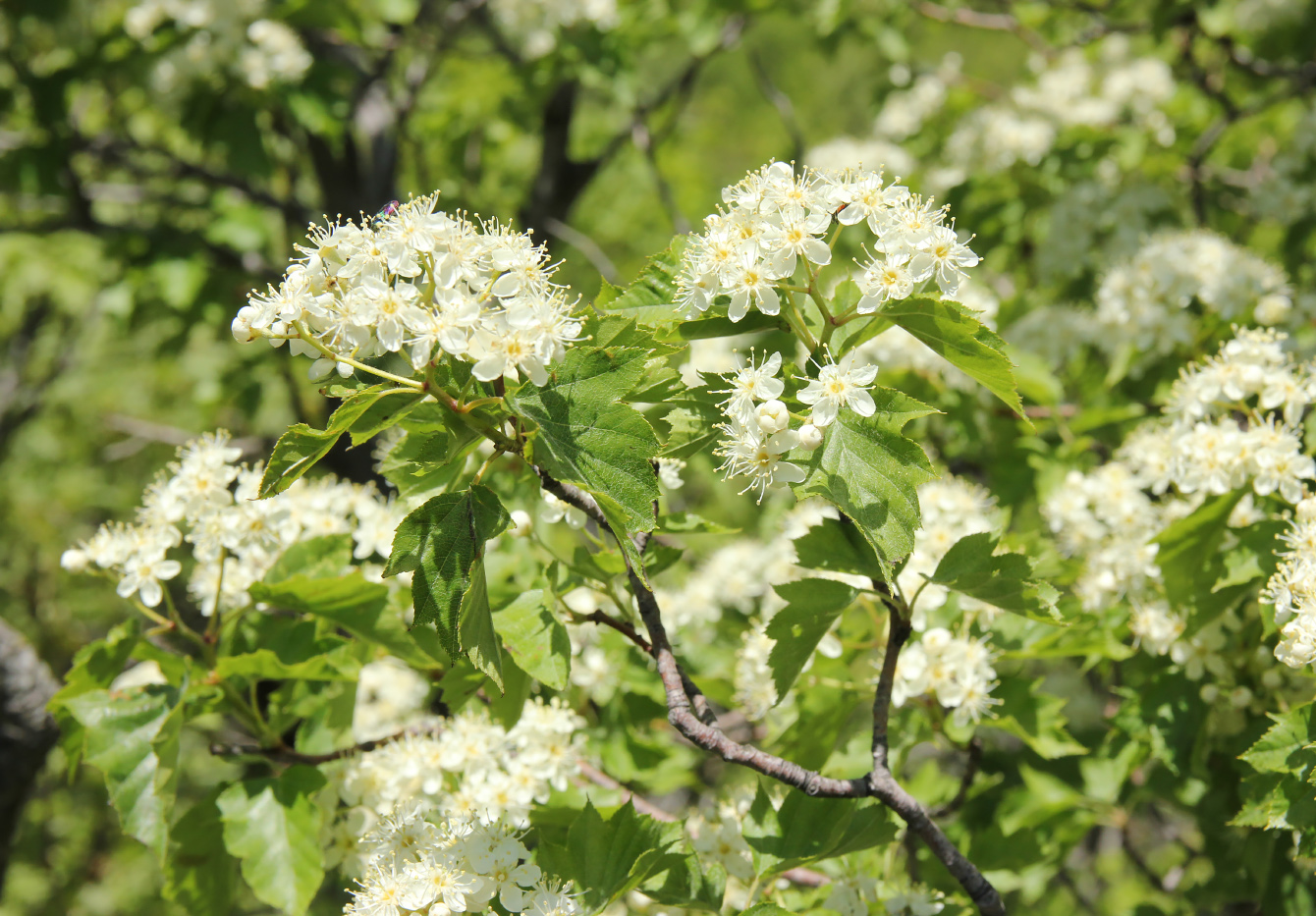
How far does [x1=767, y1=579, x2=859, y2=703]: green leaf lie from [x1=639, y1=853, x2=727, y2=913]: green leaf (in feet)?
1.31

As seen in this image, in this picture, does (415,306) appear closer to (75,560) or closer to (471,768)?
(471,768)

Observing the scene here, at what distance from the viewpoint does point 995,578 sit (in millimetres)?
1806

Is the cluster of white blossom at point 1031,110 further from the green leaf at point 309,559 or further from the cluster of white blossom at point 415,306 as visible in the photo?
the cluster of white blossom at point 415,306

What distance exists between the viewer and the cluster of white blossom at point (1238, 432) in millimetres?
2201

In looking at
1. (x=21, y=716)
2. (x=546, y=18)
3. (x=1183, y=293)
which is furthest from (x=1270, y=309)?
(x=21, y=716)

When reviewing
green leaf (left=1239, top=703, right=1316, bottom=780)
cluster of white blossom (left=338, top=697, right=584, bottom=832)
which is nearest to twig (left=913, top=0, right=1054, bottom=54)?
green leaf (left=1239, top=703, right=1316, bottom=780)

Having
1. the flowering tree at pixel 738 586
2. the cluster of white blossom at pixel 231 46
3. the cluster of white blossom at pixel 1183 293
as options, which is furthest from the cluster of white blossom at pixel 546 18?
the cluster of white blossom at pixel 1183 293

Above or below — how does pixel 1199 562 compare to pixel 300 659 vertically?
above

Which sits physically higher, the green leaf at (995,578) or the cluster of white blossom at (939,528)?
the green leaf at (995,578)

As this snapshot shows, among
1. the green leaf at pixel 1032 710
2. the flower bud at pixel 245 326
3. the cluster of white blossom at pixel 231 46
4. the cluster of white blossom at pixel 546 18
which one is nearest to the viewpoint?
the flower bud at pixel 245 326

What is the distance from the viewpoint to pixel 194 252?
4.75 m

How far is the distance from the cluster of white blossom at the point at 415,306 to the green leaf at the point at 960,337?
574 mm

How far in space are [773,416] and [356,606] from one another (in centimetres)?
117

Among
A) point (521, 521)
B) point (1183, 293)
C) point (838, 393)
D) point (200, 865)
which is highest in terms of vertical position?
point (838, 393)
